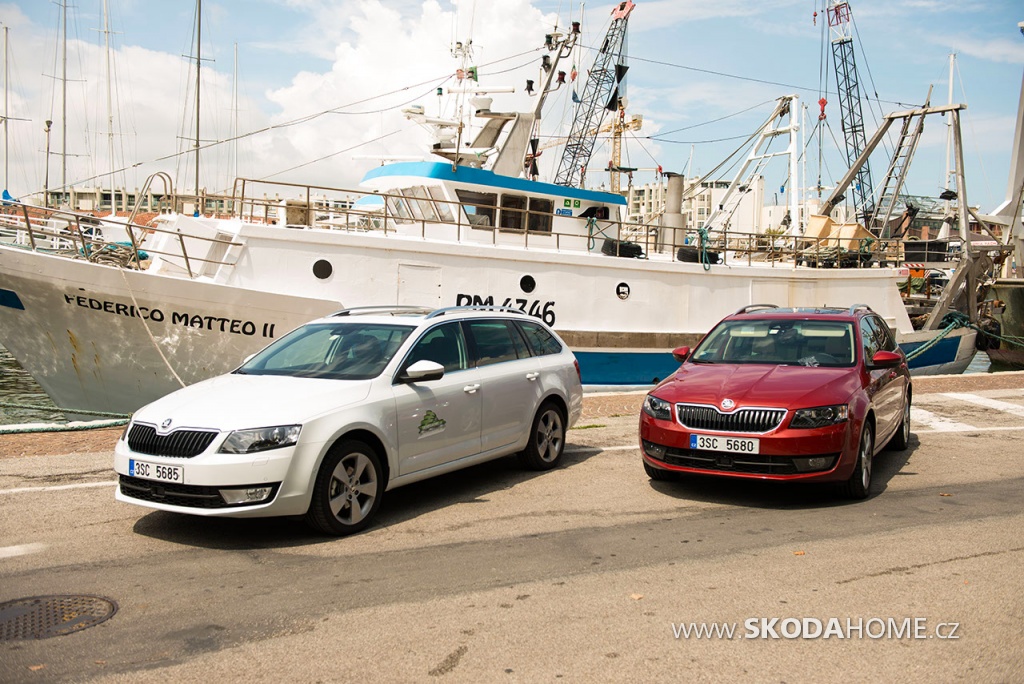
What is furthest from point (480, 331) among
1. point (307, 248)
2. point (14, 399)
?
point (14, 399)

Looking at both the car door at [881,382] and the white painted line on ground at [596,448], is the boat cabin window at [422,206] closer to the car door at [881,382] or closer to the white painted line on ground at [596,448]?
the white painted line on ground at [596,448]

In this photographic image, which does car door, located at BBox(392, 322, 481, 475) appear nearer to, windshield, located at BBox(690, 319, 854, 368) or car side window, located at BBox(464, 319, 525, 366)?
car side window, located at BBox(464, 319, 525, 366)

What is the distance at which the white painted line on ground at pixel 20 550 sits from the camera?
5.49 meters

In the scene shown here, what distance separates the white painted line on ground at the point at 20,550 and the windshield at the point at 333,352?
6.48 ft

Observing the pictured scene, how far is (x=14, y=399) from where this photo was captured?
18656 millimetres

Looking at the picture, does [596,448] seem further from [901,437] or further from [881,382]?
[901,437]

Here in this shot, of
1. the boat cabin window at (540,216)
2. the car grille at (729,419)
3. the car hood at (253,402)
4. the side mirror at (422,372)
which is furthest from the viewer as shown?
the boat cabin window at (540,216)

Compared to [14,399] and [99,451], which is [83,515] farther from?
[14,399]

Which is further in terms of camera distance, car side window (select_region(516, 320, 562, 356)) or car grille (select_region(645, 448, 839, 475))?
car side window (select_region(516, 320, 562, 356))

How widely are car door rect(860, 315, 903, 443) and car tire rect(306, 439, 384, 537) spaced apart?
4.42 m

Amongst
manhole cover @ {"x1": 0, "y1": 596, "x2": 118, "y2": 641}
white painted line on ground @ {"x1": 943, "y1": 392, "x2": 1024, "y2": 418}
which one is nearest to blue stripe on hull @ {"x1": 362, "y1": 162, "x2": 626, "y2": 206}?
white painted line on ground @ {"x1": 943, "y1": 392, "x2": 1024, "y2": 418}

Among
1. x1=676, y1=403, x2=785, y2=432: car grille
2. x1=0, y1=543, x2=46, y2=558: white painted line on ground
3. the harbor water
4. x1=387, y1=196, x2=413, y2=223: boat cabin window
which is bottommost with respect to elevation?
the harbor water

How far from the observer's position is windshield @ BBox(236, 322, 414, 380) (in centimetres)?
672

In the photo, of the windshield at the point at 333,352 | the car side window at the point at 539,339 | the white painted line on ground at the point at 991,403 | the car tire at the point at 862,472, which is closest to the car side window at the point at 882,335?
the car tire at the point at 862,472
